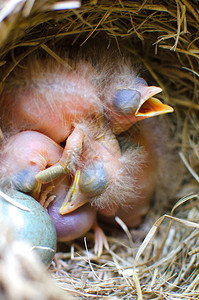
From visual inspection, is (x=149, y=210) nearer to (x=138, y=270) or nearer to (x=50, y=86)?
(x=138, y=270)

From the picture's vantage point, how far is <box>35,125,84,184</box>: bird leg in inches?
47.7

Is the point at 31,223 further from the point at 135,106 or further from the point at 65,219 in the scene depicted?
the point at 135,106

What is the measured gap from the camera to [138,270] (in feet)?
4.31

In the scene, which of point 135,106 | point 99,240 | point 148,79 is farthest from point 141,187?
point 148,79

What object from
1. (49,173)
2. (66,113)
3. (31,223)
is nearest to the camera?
(31,223)

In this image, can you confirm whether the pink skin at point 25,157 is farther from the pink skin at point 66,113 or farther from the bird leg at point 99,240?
the bird leg at point 99,240

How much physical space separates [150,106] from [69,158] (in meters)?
0.39

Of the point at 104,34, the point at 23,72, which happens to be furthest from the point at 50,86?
the point at 104,34

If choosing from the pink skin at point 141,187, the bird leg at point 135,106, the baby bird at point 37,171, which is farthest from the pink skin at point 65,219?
the bird leg at point 135,106

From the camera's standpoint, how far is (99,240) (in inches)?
58.1

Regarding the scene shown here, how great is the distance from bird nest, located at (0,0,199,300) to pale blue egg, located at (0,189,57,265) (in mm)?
132

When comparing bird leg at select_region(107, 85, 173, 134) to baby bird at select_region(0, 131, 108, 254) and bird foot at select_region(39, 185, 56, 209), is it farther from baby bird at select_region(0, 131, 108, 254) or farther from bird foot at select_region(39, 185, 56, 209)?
bird foot at select_region(39, 185, 56, 209)

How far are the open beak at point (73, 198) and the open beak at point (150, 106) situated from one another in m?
0.34

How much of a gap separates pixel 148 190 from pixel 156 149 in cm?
20
